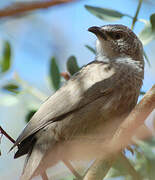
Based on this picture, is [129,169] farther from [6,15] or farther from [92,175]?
[6,15]

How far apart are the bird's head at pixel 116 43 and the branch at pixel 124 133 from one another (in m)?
1.87

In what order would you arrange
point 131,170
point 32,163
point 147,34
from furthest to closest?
point 147,34 < point 32,163 < point 131,170

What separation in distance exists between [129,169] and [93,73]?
1406 mm

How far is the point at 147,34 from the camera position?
3.57m

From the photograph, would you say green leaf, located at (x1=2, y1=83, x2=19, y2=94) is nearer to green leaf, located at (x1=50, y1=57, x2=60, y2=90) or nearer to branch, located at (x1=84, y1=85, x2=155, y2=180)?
green leaf, located at (x1=50, y1=57, x2=60, y2=90)

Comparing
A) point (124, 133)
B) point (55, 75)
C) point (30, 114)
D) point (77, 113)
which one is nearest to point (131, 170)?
point (124, 133)

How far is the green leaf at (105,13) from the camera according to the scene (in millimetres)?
3706

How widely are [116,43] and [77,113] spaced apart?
1.50 meters

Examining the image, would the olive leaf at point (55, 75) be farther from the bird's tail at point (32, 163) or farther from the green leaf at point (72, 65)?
the bird's tail at point (32, 163)

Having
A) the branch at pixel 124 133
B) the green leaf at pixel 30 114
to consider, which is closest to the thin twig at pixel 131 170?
the branch at pixel 124 133

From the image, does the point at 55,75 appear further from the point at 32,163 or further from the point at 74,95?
the point at 32,163

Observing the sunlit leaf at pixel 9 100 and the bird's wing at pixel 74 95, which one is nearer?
the bird's wing at pixel 74 95

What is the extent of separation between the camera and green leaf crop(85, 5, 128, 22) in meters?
3.71

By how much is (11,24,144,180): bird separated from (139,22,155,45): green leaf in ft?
1.89
